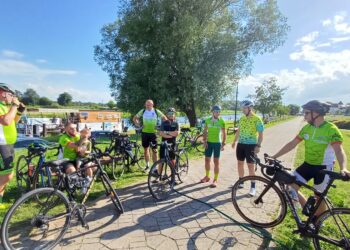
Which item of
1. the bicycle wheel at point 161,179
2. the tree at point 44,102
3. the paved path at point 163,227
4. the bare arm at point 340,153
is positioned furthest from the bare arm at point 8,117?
the tree at point 44,102

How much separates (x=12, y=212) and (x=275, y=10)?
21.4 m

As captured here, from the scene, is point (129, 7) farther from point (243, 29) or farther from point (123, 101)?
point (243, 29)

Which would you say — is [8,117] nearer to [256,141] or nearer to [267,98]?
[256,141]

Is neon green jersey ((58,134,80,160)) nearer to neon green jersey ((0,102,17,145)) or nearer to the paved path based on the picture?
the paved path

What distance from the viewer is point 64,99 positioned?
90.2 metres

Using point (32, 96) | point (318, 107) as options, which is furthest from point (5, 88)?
point (32, 96)

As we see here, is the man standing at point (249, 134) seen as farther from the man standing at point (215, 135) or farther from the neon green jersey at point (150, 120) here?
the neon green jersey at point (150, 120)

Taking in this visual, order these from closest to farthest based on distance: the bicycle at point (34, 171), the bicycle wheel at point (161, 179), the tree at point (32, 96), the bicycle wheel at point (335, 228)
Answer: the bicycle wheel at point (335, 228) < the bicycle at point (34, 171) < the bicycle wheel at point (161, 179) < the tree at point (32, 96)

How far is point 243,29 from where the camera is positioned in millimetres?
19375

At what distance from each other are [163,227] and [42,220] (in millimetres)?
1680

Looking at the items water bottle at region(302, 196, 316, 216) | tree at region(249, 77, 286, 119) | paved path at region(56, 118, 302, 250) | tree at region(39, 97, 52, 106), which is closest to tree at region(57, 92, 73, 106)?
tree at region(39, 97, 52, 106)

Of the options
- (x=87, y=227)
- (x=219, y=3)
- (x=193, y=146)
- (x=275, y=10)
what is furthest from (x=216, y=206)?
(x=275, y=10)

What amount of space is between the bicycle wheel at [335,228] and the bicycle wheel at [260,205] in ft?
1.91

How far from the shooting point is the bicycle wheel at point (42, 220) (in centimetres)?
309
